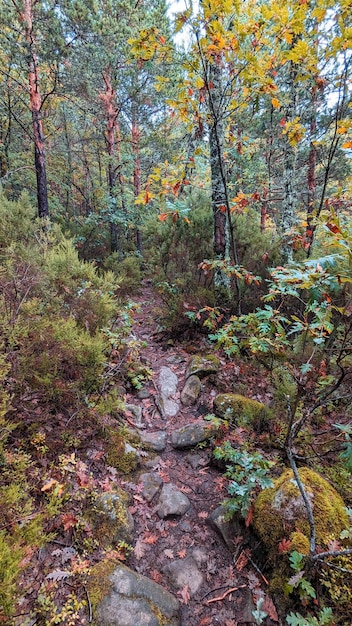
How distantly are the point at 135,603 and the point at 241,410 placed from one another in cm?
238

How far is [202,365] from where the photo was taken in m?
5.16

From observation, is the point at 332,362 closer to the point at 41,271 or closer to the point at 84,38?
the point at 41,271

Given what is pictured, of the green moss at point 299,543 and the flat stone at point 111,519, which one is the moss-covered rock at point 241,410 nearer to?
the green moss at point 299,543

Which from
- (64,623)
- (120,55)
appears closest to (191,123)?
(64,623)

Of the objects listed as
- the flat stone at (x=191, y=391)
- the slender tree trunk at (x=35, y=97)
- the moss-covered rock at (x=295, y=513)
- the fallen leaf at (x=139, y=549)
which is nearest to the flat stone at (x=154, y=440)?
the flat stone at (x=191, y=391)

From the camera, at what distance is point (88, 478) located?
278 centimetres

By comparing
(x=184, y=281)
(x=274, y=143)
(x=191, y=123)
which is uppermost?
(x=274, y=143)

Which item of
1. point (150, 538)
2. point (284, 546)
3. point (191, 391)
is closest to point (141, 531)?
point (150, 538)

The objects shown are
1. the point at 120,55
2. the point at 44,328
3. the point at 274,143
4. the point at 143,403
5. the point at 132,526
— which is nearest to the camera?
the point at 132,526

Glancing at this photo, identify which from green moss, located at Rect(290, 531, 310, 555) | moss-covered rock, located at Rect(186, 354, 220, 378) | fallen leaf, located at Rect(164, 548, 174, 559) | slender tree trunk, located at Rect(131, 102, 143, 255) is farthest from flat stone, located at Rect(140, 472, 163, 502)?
slender tree trunk, located at Rect(131, 102, 143, 255)

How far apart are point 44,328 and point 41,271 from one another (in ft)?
4.25

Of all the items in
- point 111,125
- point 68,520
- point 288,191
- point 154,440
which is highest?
point 111,125

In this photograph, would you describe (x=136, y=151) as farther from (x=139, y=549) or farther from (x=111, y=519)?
(x=139, y=549)

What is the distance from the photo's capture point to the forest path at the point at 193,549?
91.7 inches
